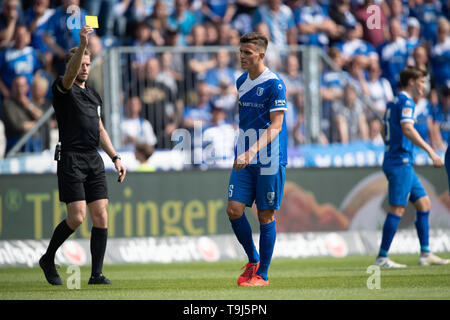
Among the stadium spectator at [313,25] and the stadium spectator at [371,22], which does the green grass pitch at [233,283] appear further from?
the stadium spectator at [371,22]

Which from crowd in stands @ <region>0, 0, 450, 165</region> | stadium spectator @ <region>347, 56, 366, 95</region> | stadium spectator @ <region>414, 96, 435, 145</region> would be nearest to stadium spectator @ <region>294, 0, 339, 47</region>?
crowd in stands @ <region>0, 0, 450, 165</region>

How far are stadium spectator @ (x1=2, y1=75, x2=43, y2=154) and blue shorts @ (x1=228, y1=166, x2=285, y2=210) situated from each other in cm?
576

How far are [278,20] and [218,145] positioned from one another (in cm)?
370

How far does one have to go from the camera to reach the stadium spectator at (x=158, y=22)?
15365 mm

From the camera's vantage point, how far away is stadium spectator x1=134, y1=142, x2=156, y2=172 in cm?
1347

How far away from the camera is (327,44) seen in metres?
16.8

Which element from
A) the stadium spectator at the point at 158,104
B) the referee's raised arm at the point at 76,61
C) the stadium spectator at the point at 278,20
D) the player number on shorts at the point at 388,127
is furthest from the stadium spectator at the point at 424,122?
the referee's raised arm at the point at 76,61

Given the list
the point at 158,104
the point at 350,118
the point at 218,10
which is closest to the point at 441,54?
the point at 350,118

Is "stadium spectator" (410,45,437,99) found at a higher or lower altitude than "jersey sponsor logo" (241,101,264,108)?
higher

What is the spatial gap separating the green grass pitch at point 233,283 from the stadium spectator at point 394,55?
5361 millimetres

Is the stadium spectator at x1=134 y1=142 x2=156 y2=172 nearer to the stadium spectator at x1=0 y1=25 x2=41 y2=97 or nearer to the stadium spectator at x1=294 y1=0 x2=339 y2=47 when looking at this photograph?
the stadium spectator at x1=0 y1=25 x2=41 y2=97
